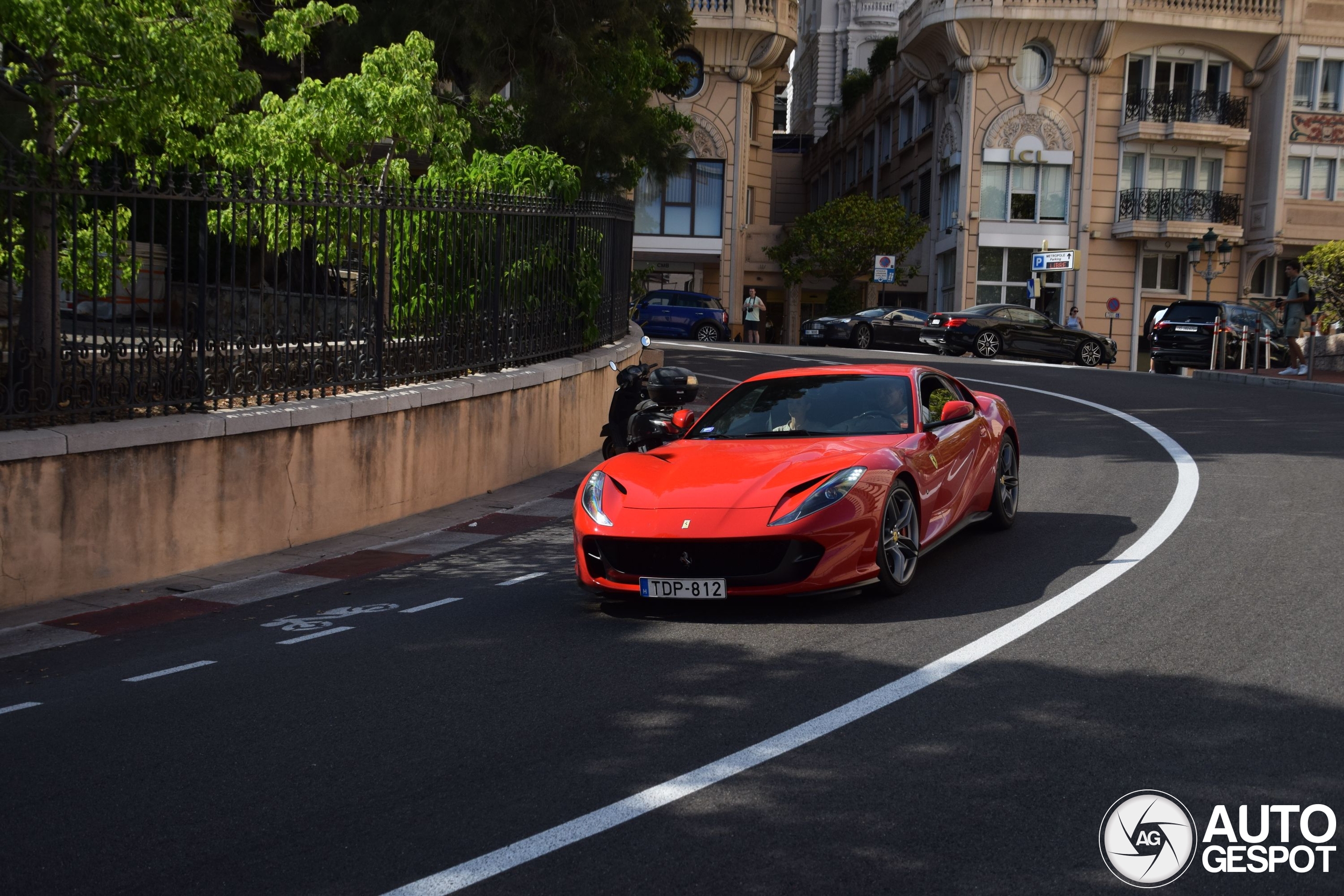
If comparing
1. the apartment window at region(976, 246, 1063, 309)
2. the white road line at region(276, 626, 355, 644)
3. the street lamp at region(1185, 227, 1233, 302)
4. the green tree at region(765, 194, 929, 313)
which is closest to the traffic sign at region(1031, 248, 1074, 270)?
the street lamp at region(1185, 227, 1233, 302)

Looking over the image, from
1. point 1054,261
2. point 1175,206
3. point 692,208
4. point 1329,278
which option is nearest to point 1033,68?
point 1175,206

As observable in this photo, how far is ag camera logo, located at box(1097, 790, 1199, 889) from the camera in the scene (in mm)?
3971

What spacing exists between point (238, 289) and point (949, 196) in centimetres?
4218

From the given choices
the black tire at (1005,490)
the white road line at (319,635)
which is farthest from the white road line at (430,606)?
the black tire at (1005,490)

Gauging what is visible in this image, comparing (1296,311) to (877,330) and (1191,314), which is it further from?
(877,330)

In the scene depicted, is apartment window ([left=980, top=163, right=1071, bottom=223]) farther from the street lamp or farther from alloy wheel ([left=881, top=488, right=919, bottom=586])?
alloy wheel ([left=881, top=488, right=919, bottom=586])

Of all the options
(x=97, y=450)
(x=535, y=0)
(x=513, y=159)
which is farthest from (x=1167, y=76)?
(x=97, y=450)

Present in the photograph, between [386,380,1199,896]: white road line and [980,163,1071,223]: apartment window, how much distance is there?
40214mm

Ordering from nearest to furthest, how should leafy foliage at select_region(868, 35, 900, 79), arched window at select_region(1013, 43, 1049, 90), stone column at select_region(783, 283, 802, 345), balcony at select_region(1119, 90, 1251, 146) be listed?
balcony at select_region(1119, 90, 1251, 146)
arched window at select_region(1013, 43, 1049, 90)
leafy foliage at select_region(868, 35, 900, 79)
stone column at select_region(783, 283, 802, 345)

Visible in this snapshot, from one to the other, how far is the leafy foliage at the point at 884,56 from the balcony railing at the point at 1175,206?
37.7 ft

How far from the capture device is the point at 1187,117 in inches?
1861

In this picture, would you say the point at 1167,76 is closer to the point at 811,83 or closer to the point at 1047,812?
the point at 811,83

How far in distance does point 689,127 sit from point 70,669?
2328cm

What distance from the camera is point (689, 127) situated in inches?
1128
